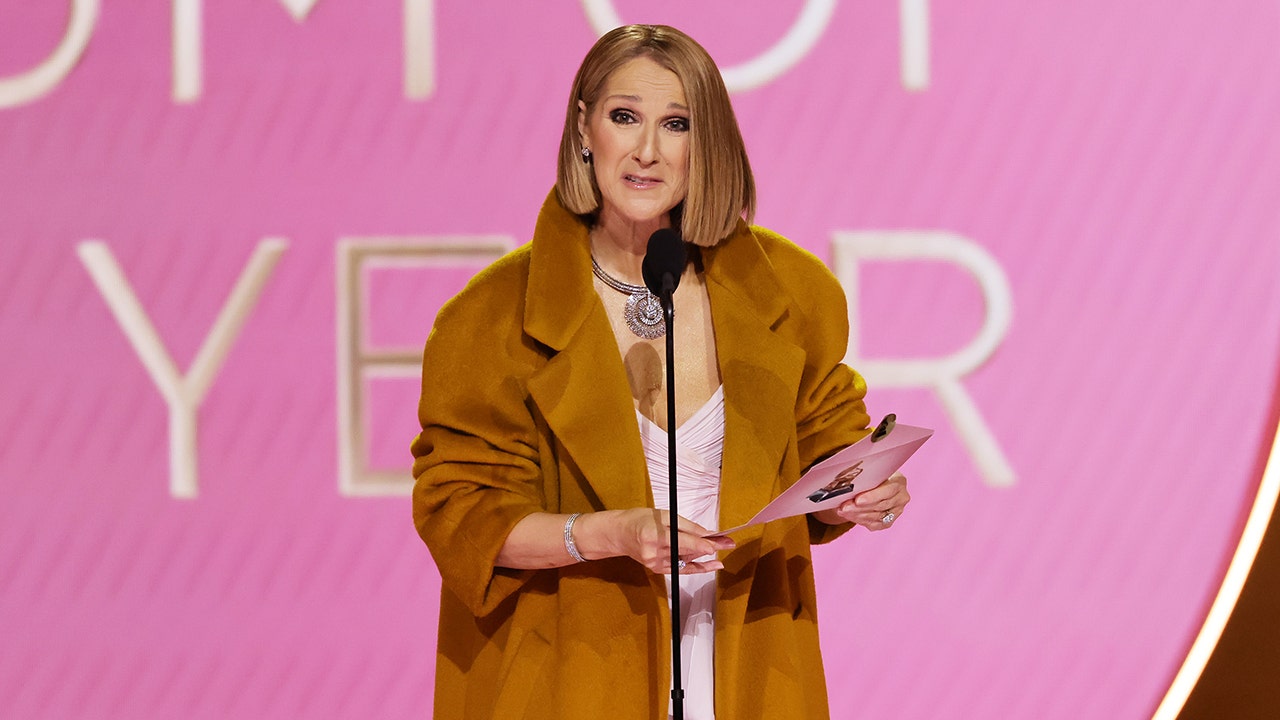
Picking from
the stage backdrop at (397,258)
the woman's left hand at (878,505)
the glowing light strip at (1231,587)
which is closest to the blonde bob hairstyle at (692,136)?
the woman's left hand at (878,505)

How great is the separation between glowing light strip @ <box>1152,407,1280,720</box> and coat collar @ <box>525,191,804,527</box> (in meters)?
1.61

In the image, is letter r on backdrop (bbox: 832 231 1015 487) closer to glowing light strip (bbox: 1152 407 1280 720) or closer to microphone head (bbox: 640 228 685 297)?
glowing light strip (bbox: 1152 407 1280 720)

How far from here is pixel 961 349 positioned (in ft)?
9.61

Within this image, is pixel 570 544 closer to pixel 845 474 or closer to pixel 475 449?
pixel 475 449

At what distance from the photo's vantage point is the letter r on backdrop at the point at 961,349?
291cm

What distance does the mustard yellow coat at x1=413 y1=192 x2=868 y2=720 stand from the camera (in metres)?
1.69

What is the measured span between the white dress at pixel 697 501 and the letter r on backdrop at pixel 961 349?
1167 millimetres

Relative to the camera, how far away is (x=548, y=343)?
1724 millimetres

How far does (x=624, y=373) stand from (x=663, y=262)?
0.83 feet

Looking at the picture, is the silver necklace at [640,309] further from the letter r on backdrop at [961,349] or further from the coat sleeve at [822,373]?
the letter r on backdrop at [961,349]

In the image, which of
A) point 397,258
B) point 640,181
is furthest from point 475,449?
point 397,258

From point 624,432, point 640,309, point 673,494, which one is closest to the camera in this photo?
point 673,494

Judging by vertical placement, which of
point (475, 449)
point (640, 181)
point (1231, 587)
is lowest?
point (1231, 587)

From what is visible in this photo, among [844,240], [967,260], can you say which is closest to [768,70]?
[844,240]
